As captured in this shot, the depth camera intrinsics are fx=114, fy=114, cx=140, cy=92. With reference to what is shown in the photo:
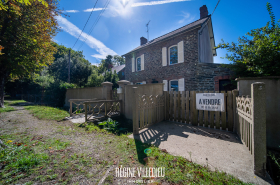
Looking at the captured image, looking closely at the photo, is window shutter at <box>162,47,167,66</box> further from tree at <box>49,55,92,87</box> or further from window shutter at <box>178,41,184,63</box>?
tree at <box>49,55,92,87</box>

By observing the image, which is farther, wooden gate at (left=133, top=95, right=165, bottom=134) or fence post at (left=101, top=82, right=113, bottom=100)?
fence post at (left=101, top=82, right=113, bottom=100)

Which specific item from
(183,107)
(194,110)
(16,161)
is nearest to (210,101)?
(194,110)

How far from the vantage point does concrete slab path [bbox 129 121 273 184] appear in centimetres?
Answer: 191

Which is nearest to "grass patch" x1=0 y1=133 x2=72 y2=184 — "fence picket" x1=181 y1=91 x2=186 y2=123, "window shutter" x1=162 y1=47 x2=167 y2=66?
"fence picket" x1=181 y1=91 x2=186 y2=123

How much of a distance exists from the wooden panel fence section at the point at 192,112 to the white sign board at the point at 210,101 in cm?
11

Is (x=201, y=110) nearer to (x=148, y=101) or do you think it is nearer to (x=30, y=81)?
(x=148, y=101)

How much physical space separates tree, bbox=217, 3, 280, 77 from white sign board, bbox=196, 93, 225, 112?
2.05 metres

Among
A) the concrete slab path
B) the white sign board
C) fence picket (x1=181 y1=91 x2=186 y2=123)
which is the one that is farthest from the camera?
fence picket (x1=181 y1=91 x2=186 y2=123)

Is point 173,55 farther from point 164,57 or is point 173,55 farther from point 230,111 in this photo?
point 230,111

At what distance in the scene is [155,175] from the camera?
5.80ft

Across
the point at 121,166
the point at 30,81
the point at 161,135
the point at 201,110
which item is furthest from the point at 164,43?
the point at 30,81

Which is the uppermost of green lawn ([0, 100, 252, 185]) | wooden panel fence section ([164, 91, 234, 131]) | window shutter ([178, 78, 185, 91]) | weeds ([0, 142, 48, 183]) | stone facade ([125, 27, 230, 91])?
stone facade ([125, 27, 230, 91])

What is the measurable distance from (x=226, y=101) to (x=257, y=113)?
2078mm

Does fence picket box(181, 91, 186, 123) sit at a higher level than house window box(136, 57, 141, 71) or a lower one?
lower
